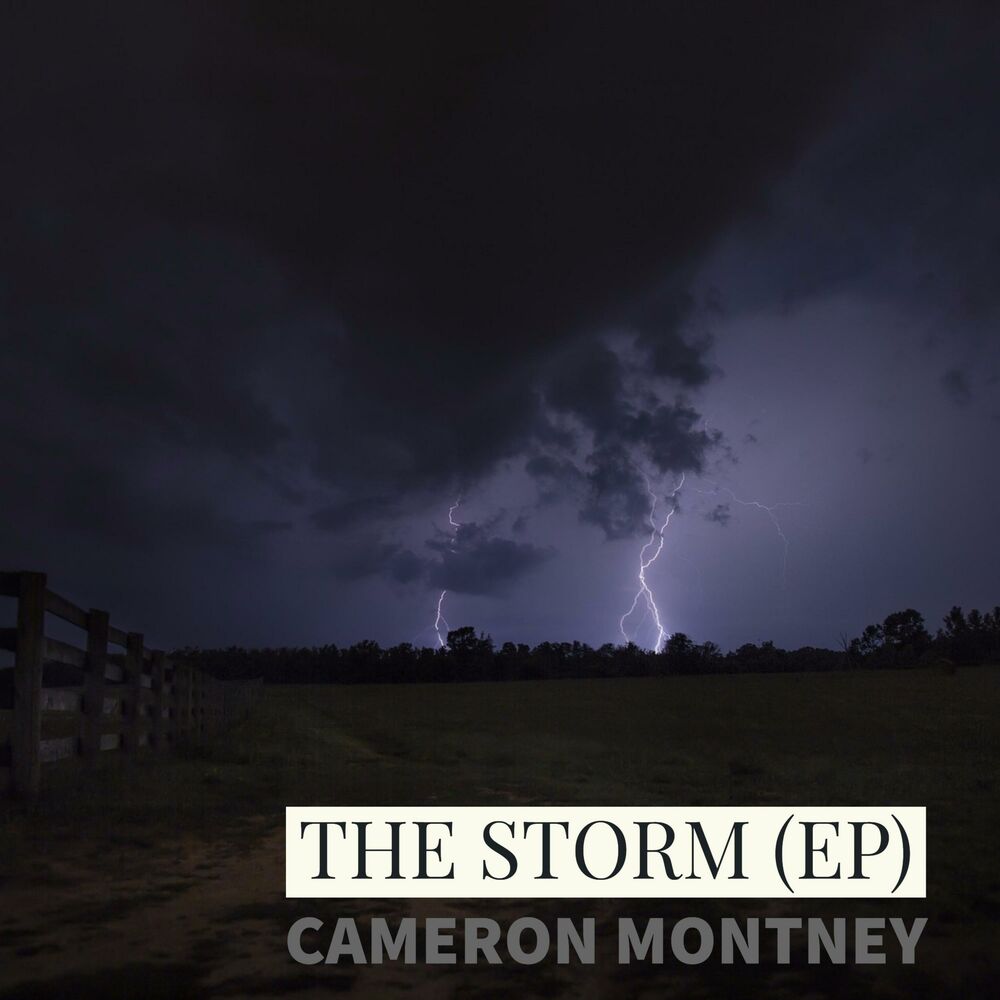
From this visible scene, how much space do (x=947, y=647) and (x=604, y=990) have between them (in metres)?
68.8

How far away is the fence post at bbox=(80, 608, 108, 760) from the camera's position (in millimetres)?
6848

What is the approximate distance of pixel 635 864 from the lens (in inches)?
182

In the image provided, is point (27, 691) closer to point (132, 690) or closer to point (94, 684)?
point (94, 684)

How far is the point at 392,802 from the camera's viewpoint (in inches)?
261

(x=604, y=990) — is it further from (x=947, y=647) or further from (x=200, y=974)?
(x=947, y=647)

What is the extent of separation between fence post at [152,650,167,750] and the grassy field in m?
0.31

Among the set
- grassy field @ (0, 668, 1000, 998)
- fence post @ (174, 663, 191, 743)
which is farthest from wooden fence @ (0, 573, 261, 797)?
fence post @ (174, 663, 191, 743)

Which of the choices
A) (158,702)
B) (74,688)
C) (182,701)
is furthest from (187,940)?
(182,701)

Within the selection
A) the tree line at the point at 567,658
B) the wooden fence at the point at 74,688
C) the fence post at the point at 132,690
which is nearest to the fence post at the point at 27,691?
the wooden fence at the point at 74,688

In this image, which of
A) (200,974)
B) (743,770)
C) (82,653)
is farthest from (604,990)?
(743,770)

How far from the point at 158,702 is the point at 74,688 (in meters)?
2.95

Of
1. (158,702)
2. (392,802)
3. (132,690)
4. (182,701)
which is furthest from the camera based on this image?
(182,701)

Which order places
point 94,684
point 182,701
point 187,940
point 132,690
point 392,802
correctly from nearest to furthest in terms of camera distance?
point 187,940, point 392,802, point 94,684, point 132,690, point 182,701

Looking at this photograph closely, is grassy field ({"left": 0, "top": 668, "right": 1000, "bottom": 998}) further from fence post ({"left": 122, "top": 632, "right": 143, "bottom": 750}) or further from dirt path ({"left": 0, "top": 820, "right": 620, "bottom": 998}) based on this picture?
fence post ({"left": 122, "top": 632, "right": 143, "bottom": 750})
